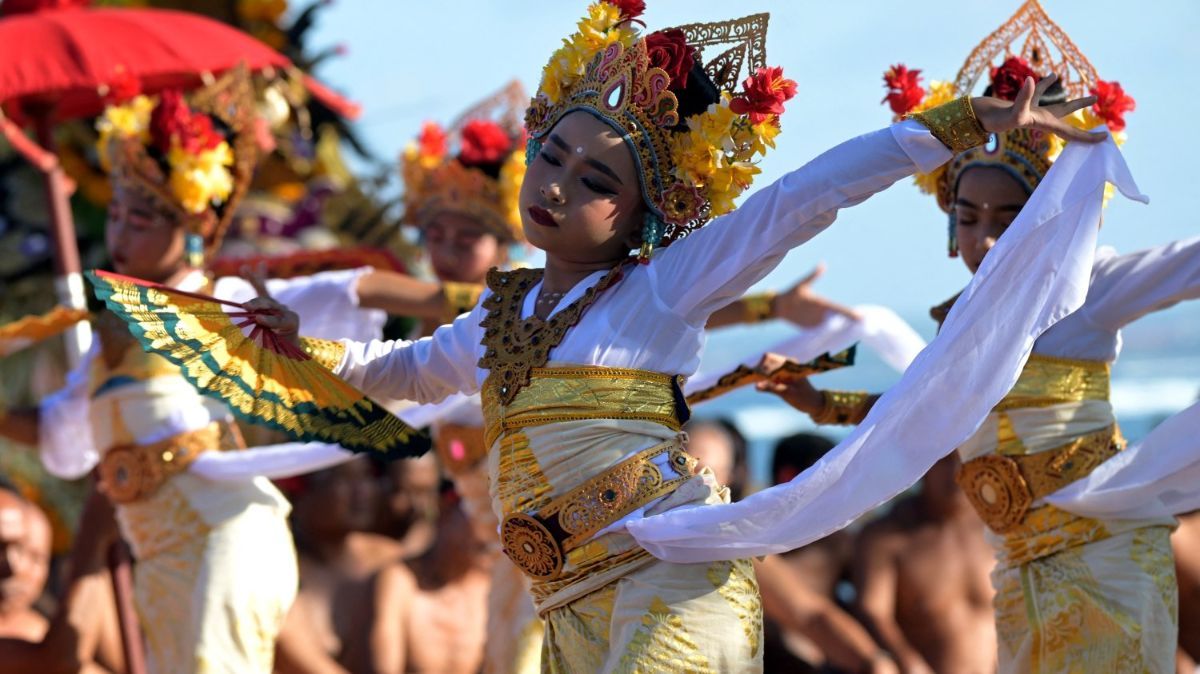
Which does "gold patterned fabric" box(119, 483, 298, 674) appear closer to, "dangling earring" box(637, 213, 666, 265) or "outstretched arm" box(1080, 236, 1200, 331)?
"dangling earring" box(637, 213, 666, 265)

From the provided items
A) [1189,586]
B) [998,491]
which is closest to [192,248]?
[998,491]

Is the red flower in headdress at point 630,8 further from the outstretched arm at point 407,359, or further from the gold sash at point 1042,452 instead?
the gold sash at point 1042,452

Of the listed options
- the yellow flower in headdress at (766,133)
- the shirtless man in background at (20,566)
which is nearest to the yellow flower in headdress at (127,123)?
the shirtless man in background at (20,566)

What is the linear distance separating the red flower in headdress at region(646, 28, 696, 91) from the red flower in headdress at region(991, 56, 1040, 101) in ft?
3.37

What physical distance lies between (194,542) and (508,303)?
1.86m

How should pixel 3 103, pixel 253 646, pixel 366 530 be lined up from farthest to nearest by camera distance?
pixel 366 530 → pixel 3 103 → pixel 253 646

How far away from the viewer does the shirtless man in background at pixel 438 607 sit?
7594mm

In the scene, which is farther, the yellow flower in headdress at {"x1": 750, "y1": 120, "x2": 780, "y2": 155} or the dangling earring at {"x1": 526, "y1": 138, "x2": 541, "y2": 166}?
the dangling earring at {"x1": 526, "y1": 138, "x2": 541, "y2": 166}

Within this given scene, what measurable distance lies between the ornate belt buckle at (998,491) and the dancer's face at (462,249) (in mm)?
2583

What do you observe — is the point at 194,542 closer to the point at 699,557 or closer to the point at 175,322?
the point at 175,322

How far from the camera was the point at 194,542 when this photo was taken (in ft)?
18.4

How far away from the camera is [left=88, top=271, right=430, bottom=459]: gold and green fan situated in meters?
4.23

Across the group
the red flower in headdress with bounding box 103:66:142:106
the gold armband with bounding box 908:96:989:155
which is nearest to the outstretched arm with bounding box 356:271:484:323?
the red flower in headdress with bounding box 103:66:142:106

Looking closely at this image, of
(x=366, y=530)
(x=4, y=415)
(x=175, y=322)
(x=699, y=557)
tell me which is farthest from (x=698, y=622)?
(x=366, y=530)
